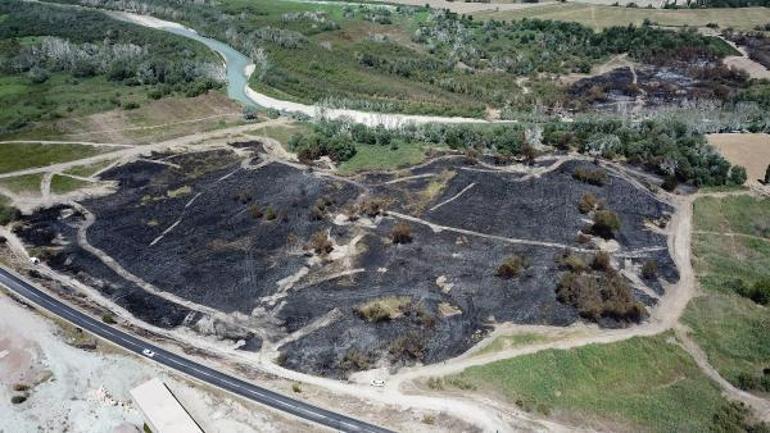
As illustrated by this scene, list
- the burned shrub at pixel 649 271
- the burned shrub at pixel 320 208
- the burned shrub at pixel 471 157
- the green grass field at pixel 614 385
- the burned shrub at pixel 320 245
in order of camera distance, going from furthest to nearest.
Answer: the burned shrub at pixel 471 157, the burned shrub at pixel 320 208, the burned shrub at pixel 320 245, the burned shrub at pixel 649 271, the green grass field at pixel 614 385

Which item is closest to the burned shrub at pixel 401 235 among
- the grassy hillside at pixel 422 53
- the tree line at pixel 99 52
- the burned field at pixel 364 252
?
the burned field at pixel 364 252

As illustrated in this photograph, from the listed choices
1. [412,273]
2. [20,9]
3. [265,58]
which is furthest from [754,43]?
[20,9]

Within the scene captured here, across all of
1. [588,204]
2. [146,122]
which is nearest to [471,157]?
[588,204]

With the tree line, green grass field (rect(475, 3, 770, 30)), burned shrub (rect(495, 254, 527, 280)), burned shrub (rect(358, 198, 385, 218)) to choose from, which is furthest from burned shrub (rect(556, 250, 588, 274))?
green grass field (rect(475, 3, 770, 30))

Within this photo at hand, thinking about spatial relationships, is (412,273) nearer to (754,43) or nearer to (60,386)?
(60,386)

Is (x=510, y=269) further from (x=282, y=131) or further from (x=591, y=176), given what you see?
(x=282, y=131)

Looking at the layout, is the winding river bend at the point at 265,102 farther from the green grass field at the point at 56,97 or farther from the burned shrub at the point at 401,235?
the burned shrub at the point at 401,235
